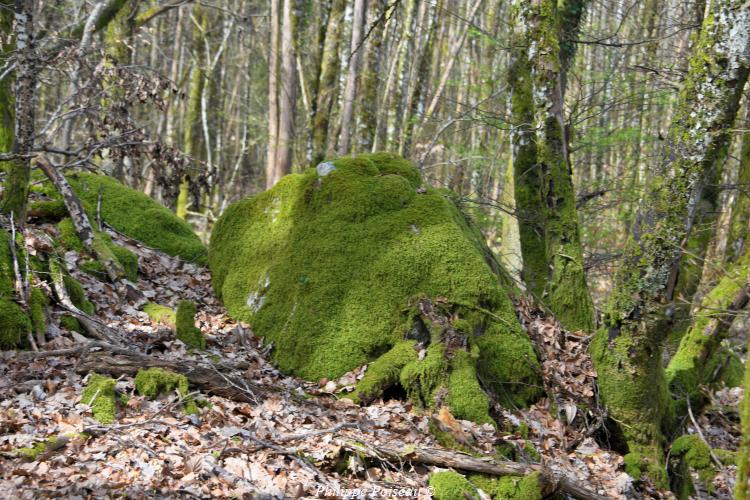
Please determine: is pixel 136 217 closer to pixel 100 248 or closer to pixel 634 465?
pixel 100 248

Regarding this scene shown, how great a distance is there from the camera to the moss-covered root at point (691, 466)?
18.2 feet

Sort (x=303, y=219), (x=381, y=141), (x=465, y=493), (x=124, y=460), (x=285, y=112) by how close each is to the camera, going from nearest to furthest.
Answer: (x=124, y=460) → (x=465, y=493) → (x=303, y=219) → (x=285, y=112) → (x=381, y=141)

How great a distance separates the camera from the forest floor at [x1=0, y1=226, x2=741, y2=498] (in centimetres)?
382

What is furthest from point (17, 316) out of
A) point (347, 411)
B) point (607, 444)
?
point (607, 444)

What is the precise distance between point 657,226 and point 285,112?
31.2 ft

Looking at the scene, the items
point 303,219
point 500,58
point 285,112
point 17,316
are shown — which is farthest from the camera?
point 500,58

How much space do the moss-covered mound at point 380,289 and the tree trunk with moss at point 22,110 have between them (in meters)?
2.40

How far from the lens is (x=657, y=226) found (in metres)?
5.32

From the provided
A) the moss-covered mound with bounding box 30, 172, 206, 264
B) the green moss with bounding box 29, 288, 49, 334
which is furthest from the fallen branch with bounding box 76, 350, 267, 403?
the moss-covered mound with bounding box 30, 172, 206, 264

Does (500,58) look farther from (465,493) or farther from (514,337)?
(465,493)

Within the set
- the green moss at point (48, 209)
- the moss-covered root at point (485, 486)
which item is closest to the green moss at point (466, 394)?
the moss-covered root at point (485, 486)

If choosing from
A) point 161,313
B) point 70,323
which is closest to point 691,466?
point 161,313

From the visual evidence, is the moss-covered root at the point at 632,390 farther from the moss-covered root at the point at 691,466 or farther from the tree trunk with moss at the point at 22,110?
the tree trunk with moss at the point at 22,110

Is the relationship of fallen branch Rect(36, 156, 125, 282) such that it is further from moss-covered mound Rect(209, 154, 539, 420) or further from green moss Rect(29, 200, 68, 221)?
moss-covered mound Rect(209, 154, 539, 420)
